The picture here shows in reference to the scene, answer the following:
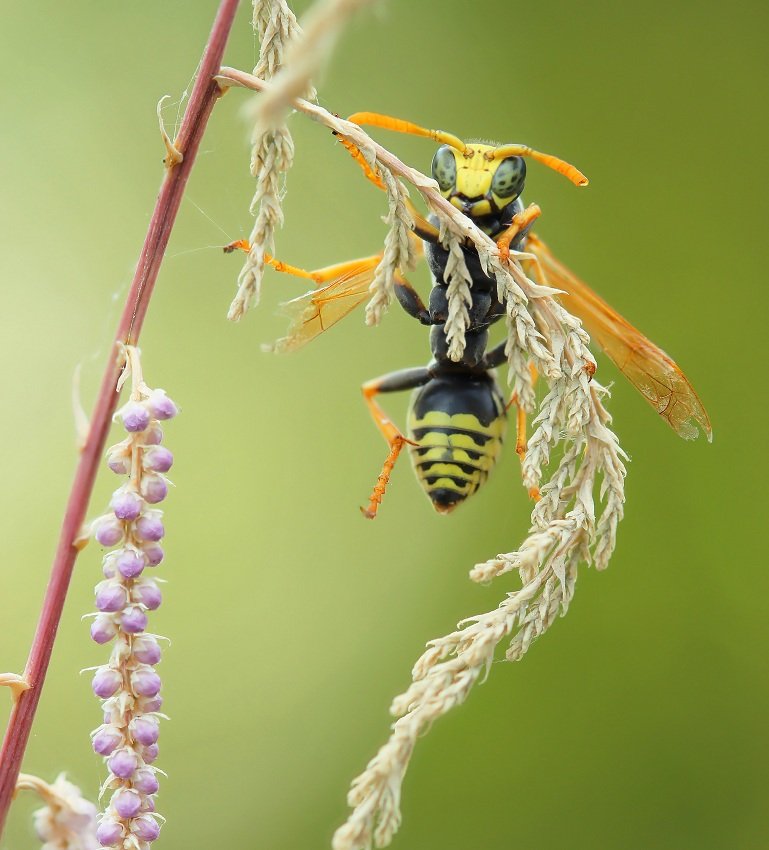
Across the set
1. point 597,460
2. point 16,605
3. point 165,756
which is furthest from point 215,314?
point 597,460

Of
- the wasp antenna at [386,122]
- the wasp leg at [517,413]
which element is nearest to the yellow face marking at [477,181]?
the wasp antenna at [386,122]

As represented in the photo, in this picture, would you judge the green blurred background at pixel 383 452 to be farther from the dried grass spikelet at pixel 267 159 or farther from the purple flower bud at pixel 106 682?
the purple flower bud at pixel 106 682

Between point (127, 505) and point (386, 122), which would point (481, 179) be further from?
point (127, 505)

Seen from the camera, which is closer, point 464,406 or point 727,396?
point 464,406

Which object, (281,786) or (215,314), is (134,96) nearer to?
(215,314)

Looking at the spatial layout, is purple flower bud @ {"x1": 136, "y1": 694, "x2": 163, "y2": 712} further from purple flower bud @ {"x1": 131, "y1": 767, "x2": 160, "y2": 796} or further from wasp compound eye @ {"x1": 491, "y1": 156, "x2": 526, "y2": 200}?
wasp compound eye @ {"x1": 491, "y1": 156, "x2": 526, "y2": 200}
